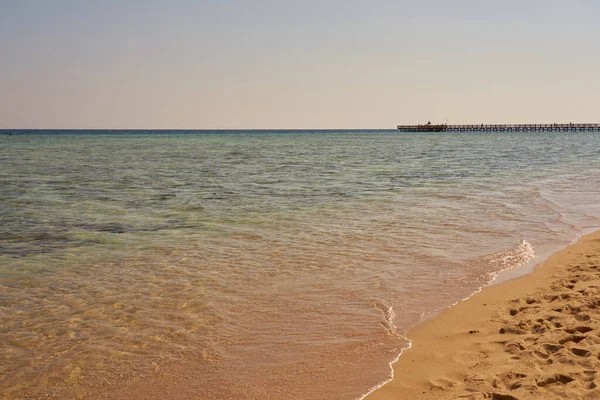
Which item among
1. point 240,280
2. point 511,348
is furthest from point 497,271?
point 240,280

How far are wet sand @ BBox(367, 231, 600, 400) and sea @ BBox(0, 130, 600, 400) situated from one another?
0.92 feet

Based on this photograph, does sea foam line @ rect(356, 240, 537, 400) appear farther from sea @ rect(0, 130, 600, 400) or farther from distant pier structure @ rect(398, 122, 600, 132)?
distant pier structure @ rect(398, 122, 600, 132)

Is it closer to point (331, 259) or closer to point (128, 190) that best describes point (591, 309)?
point (331, 259)

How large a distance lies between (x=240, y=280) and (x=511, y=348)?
3892 mm

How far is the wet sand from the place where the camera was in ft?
13.6

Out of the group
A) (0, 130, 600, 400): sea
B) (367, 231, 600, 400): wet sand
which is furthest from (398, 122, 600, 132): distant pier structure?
(367, 231, 600, 400): wet sand

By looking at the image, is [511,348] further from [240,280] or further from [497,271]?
[240,280]

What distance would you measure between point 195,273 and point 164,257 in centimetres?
119

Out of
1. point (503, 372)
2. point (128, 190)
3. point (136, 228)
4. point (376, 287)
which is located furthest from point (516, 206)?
point (128, 190)

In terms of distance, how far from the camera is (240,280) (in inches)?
297

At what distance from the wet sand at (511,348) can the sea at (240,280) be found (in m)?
0.28

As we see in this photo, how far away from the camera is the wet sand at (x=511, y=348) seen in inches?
163

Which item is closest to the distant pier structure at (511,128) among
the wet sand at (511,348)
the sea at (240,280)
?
the sea at (240,280)

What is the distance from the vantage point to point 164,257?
8828mm
